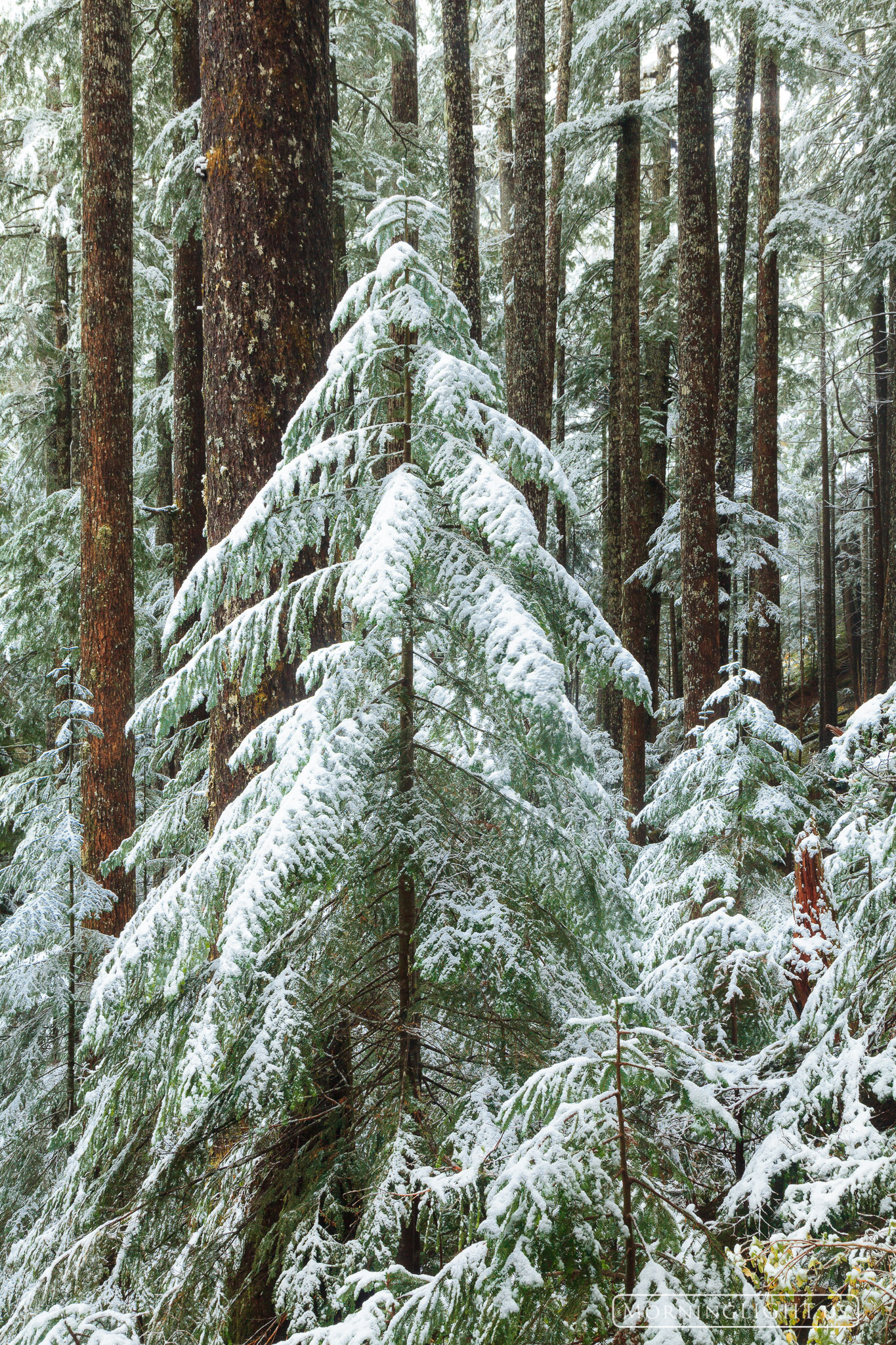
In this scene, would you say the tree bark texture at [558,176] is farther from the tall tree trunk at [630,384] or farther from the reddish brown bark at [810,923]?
the reddish brown bark at [810,923]

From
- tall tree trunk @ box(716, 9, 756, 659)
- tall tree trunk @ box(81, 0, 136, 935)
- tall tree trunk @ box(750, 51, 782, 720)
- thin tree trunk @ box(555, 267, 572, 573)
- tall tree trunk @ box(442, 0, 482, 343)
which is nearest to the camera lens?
tall tree trunk @ box(81, 0, 136, 935)

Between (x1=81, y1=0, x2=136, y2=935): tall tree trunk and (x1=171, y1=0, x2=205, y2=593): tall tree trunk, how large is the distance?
1.33ft

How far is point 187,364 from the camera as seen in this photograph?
24.0ft

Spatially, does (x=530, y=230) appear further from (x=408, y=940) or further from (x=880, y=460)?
(x=880, y=460)

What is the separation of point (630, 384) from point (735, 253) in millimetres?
2152

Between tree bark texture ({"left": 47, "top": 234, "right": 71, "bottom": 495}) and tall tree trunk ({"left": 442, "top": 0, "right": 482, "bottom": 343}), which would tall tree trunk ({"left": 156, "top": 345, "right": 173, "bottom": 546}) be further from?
tall tree trunk ({"left": 442, "top": 0, "right": 482, "bottom": 343})

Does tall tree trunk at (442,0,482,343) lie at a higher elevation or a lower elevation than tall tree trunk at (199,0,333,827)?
higher

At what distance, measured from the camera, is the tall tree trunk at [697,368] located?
786cm

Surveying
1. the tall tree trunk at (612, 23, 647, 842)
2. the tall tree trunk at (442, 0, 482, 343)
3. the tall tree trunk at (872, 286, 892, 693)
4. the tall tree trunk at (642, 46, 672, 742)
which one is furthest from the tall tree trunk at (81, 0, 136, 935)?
the tall tree trunk at (872, 286, 892, 693)

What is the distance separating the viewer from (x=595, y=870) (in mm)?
2098

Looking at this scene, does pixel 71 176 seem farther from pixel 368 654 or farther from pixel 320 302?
pixel 368 654

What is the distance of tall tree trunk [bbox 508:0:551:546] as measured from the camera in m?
7.94

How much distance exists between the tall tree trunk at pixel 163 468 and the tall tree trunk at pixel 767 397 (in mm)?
8778

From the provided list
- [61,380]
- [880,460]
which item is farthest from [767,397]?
[61,380]
